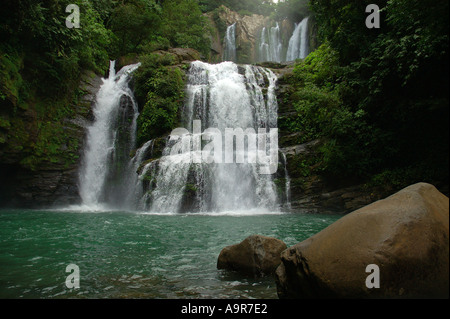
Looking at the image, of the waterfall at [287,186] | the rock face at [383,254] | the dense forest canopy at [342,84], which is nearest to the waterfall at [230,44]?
the dense forest canopy at [342,84]

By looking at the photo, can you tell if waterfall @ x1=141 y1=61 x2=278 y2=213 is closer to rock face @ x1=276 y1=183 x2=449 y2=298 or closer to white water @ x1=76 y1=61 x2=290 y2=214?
white water @ x1=76 y1=61 x2=290 y2=214

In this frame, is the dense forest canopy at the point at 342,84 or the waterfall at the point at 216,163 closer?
the dense forest canopy at the point at 342,84

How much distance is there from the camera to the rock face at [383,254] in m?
2.49

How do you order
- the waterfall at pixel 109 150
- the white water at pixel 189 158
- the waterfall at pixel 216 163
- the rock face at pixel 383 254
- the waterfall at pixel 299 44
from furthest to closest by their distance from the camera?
1. the waterfall at pixel 299 44
2. the waterfall at pixel 109 150
3. the white water at pixel 189 158
4. the waterfall at pixel 216 163
5. the rock face at pixel 383 254

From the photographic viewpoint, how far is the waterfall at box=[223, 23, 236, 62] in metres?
34.2

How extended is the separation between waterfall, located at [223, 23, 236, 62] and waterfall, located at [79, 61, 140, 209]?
59.2ft

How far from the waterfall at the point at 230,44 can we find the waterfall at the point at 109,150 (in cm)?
1803

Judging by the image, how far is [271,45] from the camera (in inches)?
1323

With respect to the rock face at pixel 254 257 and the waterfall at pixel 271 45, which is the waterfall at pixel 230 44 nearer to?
the waterfall at pixel 271 45

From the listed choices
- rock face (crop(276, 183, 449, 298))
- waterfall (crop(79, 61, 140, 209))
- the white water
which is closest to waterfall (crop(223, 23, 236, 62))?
the white water

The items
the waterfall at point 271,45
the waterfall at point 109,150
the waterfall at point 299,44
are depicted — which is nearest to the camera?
the waterfall at point 109,150

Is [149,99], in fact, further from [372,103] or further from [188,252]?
[188,252]

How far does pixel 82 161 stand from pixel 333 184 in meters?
13.6
